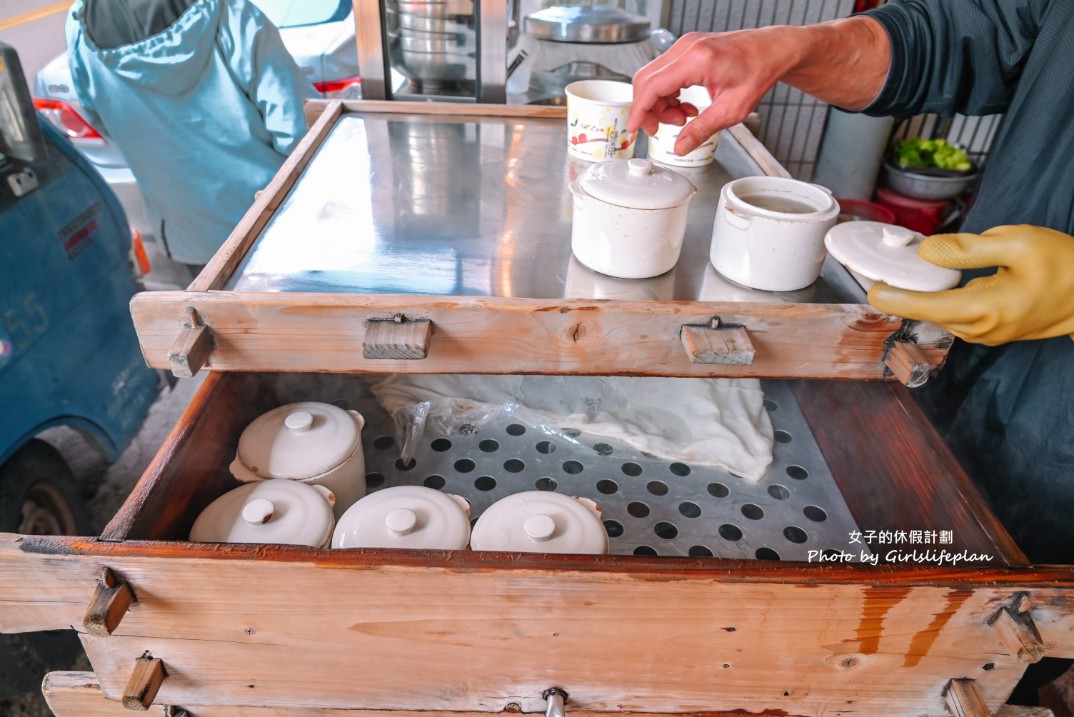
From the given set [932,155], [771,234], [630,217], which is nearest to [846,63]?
[771,234]

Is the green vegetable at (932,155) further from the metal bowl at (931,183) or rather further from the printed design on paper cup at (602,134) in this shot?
the printed design on paper cup at (602,134)

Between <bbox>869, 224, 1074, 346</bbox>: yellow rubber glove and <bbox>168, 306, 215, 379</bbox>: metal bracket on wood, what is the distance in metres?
0.95

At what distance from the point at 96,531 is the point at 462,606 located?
2.11 metres

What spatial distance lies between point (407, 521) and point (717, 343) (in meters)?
0.55

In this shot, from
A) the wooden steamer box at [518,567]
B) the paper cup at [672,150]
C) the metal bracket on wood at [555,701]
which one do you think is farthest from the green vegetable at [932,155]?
the metal bracket on wood at [555,701]

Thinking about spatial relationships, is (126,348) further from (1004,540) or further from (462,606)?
(1004,540)

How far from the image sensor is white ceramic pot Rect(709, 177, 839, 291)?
103cm

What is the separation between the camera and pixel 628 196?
1.01 meters

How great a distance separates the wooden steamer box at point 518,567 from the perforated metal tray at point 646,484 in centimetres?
1

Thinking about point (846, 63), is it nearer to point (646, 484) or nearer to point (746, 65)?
point (746, 65)

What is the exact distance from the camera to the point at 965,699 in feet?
3.03

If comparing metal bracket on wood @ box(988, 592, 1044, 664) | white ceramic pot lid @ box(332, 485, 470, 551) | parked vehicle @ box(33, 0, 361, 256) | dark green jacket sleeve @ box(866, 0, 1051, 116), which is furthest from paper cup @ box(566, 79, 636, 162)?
parked vehicle @ box(33, 0, 361, 256)

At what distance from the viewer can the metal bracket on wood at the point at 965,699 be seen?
35.8 inches

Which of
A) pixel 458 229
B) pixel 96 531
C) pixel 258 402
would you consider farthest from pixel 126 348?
pixel 458 229
